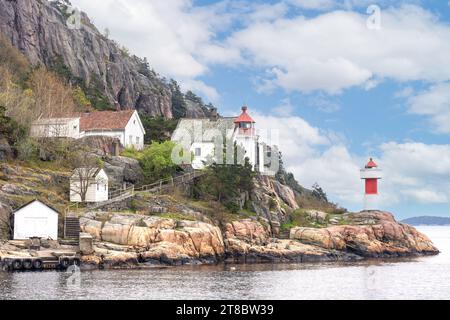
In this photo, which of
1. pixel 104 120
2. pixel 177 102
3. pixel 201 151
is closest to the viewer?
pixel 104 120

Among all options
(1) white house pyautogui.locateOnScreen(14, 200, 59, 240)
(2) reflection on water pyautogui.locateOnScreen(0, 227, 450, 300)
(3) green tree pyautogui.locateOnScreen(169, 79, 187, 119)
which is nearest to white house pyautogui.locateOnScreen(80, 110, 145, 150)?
(1) white house pyautogui.locateOnScreen(14, 200, 59, 240)

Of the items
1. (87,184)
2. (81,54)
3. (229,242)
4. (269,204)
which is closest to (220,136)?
(269,204)

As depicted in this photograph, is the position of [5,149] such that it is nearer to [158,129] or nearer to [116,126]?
[116,126]

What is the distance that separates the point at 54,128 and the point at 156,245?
28123 mm

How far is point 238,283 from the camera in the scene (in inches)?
2039

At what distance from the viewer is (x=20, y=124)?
8056 cm

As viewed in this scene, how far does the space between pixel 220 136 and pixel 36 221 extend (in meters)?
34.7

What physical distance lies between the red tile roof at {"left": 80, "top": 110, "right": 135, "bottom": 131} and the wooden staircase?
3021 centimetres

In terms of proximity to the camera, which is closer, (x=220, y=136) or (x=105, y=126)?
(x=220, y=136)

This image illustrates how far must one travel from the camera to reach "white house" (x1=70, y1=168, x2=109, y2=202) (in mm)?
74875

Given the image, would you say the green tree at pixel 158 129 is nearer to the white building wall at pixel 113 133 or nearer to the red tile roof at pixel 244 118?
the white building wall at pixel 113 133

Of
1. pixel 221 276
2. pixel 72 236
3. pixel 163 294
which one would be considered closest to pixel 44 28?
pixel 72 236

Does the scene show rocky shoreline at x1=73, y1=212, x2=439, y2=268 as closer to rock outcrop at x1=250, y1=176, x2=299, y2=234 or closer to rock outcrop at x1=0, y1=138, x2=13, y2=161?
rock outcrop at x1=250, y1=176, x2=299, y2=234
